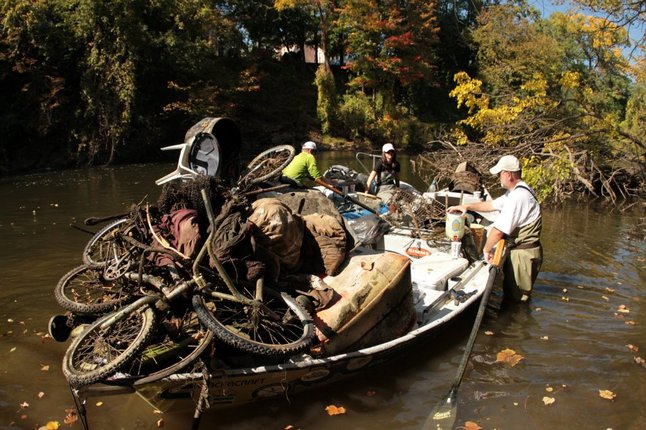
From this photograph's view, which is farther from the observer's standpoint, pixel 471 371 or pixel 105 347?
pixel 471 371

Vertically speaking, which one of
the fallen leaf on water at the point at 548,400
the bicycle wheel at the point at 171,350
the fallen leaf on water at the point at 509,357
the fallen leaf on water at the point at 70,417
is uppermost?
the bicycle wheel at the point at 171,350

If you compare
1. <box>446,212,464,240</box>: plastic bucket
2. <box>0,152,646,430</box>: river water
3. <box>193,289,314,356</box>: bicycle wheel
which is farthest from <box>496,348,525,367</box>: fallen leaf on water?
<box>193,289,314,356</box>: bicycle wheel

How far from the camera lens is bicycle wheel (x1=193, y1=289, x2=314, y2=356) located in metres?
4.37

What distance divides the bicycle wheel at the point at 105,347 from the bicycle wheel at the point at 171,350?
0.17 metres

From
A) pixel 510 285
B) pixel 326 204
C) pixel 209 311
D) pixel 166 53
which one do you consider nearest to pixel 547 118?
pixel 510 285

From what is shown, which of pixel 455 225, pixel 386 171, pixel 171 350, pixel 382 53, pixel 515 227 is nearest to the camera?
pixel 171 350

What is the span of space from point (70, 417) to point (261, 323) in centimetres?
217

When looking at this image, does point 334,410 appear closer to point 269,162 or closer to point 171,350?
point 171,350

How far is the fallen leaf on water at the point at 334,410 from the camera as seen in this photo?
207 inches

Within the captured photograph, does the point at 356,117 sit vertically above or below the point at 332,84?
below

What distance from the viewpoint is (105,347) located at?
4.46 meters

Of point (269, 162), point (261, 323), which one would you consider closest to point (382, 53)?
point (269, 162)

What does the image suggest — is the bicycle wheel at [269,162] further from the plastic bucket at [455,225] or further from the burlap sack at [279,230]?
the plastic bucket at [455,225]

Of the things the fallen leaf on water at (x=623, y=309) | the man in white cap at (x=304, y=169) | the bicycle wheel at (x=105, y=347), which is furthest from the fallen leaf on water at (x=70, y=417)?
the fallen leaf on water at (x=623, y=309)
